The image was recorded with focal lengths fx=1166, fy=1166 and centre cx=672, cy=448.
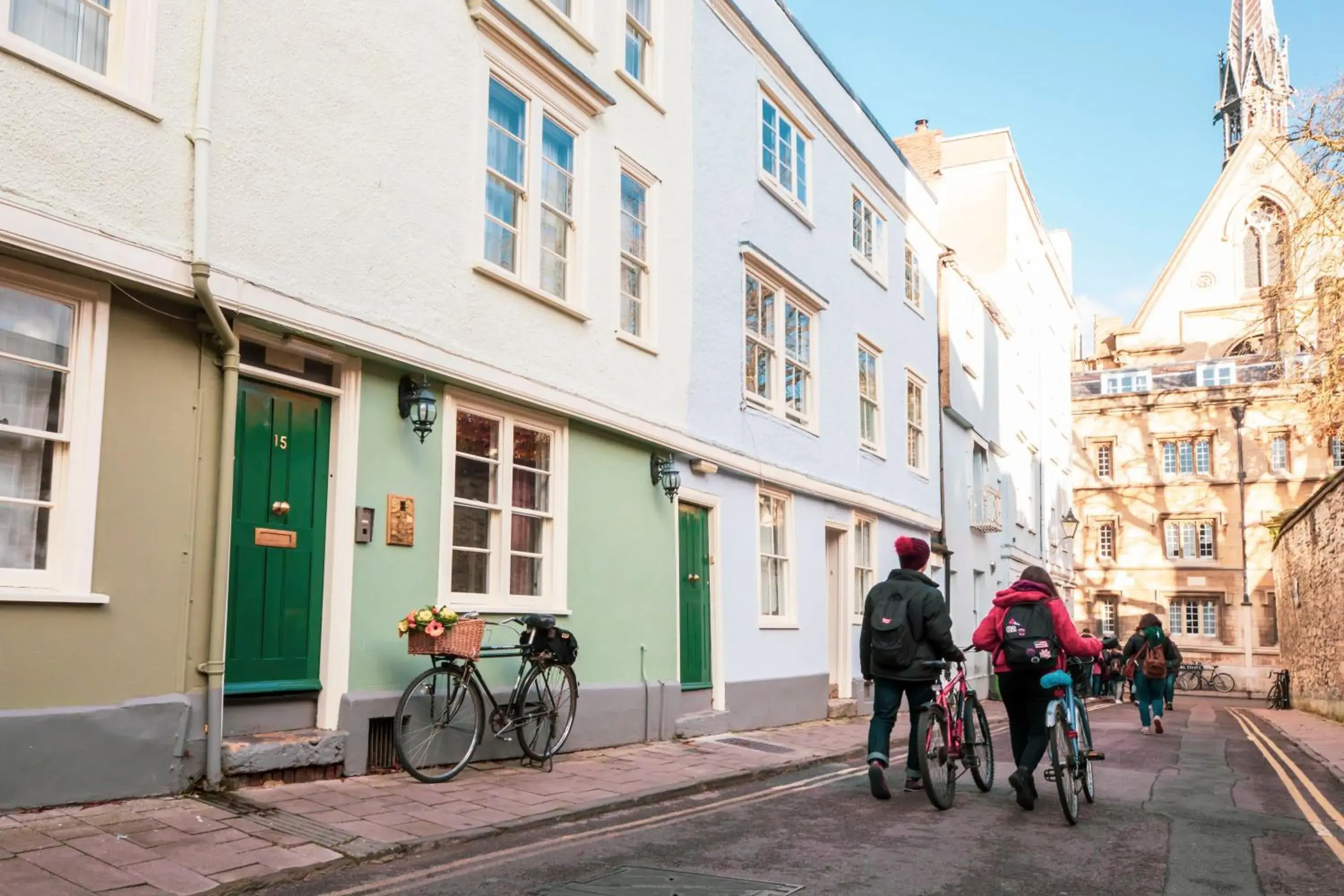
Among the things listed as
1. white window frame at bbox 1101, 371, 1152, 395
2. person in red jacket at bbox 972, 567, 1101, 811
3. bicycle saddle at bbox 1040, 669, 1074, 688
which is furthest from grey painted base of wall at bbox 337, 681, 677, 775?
white window frame at bbox 1101, 371, 1152, 395

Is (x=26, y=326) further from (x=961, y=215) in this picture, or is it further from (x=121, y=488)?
(x=961, y=215)

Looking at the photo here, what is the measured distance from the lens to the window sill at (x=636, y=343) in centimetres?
1205

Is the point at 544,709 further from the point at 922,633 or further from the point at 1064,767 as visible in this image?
the point at 1064,767

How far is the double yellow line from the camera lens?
24.5 feet

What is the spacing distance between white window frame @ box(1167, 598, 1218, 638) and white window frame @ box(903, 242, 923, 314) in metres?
31.7

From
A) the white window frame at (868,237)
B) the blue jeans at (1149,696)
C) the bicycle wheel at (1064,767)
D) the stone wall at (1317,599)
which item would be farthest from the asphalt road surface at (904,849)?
the stone wall at (1317,599)

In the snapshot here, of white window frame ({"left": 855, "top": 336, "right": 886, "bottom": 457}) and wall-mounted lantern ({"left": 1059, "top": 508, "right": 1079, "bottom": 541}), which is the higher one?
white window frame ({"left": 855, "top": 336, "right": 886, "bottom": 457})

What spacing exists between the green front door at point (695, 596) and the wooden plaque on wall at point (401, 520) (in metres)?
4.62

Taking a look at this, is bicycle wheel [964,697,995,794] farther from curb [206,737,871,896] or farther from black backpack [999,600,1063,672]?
curb [206,737,871,896]

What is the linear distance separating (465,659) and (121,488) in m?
2.85

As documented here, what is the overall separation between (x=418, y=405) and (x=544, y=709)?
268 centimetres

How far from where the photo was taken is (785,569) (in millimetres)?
16031

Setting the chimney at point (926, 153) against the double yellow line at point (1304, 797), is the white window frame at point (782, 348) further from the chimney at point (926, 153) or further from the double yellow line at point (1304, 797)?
the chimney at point (926, 153)

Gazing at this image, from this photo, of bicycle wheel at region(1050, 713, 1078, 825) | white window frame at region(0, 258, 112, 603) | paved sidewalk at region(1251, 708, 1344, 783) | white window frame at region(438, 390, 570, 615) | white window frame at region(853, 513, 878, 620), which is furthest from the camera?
white window frame at region(853, 513, 878, 620)
